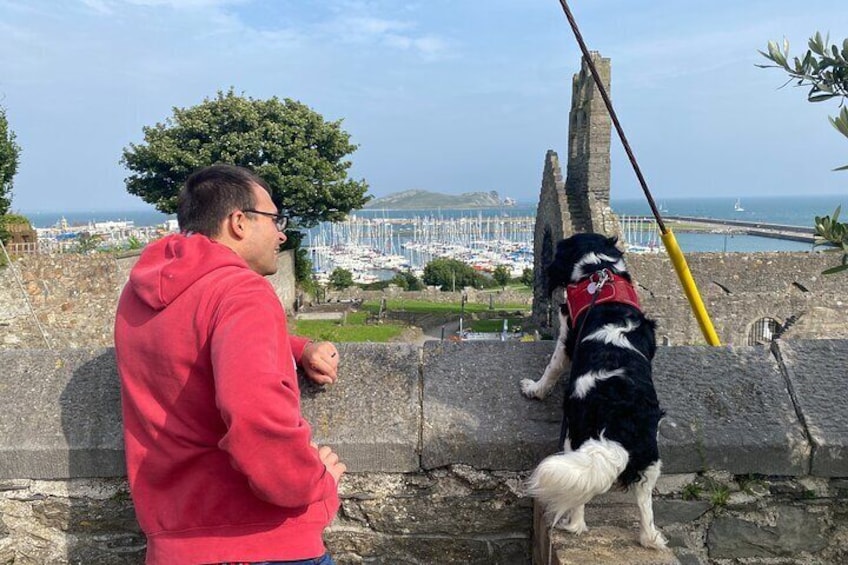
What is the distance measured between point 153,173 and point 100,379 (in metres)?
31.6

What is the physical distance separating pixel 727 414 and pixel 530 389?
0.85 meters

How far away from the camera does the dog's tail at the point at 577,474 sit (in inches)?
85.8

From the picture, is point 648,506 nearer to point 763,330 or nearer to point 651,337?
point 651,337

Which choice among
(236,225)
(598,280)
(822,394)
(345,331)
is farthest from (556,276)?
(345,331)

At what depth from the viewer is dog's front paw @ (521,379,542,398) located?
2850 mm

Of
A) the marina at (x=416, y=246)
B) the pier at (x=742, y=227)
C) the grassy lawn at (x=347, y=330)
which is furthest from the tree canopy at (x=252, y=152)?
the pier at (x=742, y=227)

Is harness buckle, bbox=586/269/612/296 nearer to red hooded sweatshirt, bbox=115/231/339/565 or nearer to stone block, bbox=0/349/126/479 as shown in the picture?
red hooded sweatshirt, bbox=115/231/339/565

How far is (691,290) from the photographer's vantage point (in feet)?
12.8

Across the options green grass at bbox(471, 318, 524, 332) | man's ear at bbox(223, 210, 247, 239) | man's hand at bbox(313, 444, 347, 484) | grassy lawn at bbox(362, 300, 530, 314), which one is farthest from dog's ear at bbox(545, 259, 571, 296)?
grassy lawn at bbox(362, 300, 530, 314)

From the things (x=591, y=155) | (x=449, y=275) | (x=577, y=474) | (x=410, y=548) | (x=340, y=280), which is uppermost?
(x=591, y=155)

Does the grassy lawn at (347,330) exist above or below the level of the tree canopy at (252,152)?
below

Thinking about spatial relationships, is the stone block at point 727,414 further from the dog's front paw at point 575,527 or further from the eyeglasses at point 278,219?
the eyeglasses at point 278,219

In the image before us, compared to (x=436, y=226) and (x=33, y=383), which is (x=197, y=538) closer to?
(x=33, y=383)

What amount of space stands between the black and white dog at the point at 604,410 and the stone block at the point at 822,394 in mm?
720
